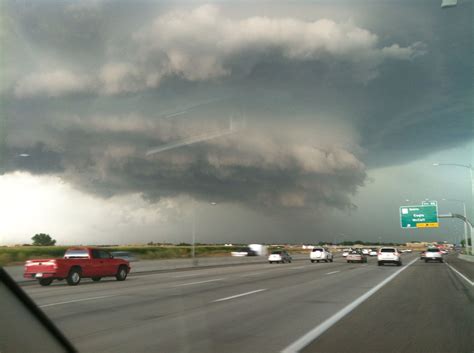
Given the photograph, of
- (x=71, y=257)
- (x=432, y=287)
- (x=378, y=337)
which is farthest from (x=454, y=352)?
(x=71, y=257)

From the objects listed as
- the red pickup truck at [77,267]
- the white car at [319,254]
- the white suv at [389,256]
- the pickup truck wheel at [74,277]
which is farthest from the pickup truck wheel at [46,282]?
the white car at [319,254]

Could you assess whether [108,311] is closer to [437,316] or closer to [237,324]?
[237,324]

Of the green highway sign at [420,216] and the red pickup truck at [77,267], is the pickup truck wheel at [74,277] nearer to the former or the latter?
the red pickup truck at [77,267]

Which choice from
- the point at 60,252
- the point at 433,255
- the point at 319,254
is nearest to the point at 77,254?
the point at 60,252

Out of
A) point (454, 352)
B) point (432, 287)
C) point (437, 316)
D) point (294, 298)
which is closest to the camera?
point (454, 352)

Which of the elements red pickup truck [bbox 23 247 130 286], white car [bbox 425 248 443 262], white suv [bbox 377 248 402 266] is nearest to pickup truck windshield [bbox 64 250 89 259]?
red pickup truck [bbox 23 247 130 286]

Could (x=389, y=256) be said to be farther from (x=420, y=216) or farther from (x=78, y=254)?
(x=78, y=254)

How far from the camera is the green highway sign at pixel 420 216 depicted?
56.8m

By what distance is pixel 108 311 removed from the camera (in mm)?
11641

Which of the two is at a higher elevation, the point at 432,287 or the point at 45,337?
the point at 45,337

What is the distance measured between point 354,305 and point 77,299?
8163 millimetres

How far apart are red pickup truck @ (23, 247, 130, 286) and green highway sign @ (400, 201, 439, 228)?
42725mm

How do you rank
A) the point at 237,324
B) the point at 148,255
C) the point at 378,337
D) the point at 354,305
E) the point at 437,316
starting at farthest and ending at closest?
the point at 148,255, the point at 354,305, the point at 437,316, the point at 237,324, the point at 378,337

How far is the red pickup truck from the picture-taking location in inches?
750
